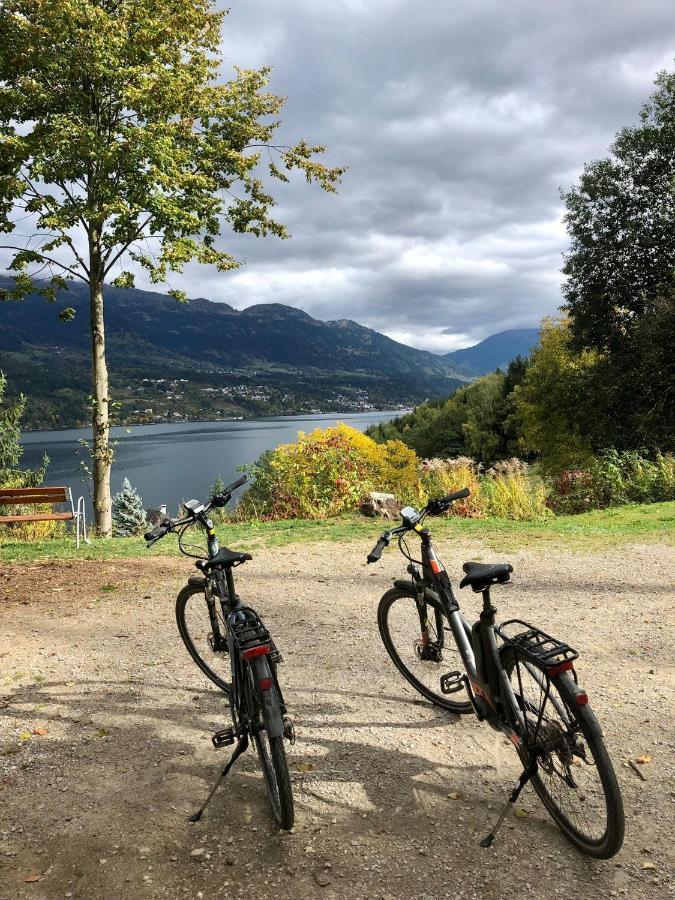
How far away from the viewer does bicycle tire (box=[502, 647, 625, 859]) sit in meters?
2.44

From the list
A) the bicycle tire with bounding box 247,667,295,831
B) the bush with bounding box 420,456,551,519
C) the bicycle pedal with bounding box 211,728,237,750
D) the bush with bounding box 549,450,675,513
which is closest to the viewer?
the bicycle tire with bounding box 247,667,295,831

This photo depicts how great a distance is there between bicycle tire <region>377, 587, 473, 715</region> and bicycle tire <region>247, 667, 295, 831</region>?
1.38 metres

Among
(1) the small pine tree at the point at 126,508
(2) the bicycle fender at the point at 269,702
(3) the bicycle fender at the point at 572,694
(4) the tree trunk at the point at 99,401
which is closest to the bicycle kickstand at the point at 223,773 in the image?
(2) the bicycle fender at the point at 269,702

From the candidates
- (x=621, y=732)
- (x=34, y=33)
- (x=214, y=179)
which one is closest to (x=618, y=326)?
(x=214, y=179)

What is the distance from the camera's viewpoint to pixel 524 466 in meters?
14.5

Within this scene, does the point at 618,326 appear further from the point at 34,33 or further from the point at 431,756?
the point at 431,756

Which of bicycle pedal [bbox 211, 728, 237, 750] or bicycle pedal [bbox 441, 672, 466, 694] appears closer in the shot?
bicycle pedal [bbox 211, 728, 237, 750]

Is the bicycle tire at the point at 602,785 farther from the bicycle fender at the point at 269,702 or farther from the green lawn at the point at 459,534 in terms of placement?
the green lawn at the point at 459,534

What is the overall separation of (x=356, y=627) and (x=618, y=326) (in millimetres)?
25042

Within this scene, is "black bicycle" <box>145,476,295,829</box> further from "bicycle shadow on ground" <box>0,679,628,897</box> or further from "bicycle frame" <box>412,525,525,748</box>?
"bicycle frame" <box>412,525,525,748</box>

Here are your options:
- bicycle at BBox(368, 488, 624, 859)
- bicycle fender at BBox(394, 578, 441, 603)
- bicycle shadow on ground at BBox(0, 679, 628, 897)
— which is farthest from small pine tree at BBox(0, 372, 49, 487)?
bicycle at BBox(368, 488, 624, 859)

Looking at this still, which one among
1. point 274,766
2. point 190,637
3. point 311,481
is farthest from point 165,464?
point 274,766

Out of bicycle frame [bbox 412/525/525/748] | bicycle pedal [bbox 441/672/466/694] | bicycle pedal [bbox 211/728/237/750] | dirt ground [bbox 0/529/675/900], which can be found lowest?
dirt ground [bbox 0/529/675/900]

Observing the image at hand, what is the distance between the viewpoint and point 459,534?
32.9ft
